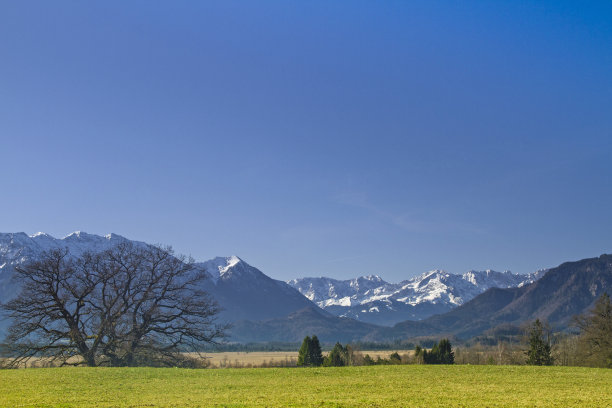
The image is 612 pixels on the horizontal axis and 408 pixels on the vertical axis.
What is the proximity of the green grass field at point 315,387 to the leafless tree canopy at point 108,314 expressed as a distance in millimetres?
10339

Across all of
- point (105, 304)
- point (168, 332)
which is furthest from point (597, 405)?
point (105, 304)

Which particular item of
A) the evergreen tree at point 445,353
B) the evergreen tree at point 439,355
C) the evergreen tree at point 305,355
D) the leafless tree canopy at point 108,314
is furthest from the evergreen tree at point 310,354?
the leafless tree canopy at point 108,314

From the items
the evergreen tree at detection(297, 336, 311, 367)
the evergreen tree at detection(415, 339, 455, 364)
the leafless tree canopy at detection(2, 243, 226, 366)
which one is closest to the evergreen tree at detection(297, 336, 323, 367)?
→ the evergreen tree at detection(297, 336, 311, 367)

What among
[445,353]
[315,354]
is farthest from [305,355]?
[445,353]

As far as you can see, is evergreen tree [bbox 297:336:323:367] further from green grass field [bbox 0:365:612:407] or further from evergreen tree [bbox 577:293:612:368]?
green grass field [bbox 0:365:612:407]

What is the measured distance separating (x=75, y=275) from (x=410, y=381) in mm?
41037

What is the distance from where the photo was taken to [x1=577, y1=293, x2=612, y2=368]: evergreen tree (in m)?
71.8

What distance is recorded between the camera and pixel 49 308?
52.9 metres

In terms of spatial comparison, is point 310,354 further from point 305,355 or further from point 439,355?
point 439,355

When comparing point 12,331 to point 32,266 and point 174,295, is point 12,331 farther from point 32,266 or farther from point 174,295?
point 174,295

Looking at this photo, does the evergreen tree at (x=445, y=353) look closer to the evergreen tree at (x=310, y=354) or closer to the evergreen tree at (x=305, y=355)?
the evergreen tree at (x=310, y=354)

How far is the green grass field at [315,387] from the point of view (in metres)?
26.6

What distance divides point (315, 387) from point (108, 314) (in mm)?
32412

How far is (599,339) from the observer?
74.3m
